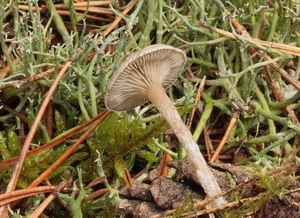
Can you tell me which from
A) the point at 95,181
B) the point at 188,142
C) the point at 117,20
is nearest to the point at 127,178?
the point at 95,181

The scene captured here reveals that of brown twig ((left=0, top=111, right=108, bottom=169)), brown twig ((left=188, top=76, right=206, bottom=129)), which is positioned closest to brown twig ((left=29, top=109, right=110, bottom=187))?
brown twig ((left=0, top=111, right=108, bottom=169))

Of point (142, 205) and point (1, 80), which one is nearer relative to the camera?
point (142, 205)

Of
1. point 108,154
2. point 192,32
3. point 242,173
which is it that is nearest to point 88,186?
point 108,154

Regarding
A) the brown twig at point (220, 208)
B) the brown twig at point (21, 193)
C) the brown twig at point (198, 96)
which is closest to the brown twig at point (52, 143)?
the brown twig at point (21, 193)

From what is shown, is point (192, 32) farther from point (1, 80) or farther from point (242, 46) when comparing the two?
point (1, 80)

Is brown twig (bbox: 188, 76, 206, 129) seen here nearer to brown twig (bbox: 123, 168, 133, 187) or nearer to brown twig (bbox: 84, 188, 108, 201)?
brown twig (bbox: 123, 168, 133, 187)

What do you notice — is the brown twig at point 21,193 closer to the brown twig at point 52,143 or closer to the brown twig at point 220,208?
the brown twig at point 52,143

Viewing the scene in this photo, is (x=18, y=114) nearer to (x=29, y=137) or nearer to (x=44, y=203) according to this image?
(x=29, y=137)
